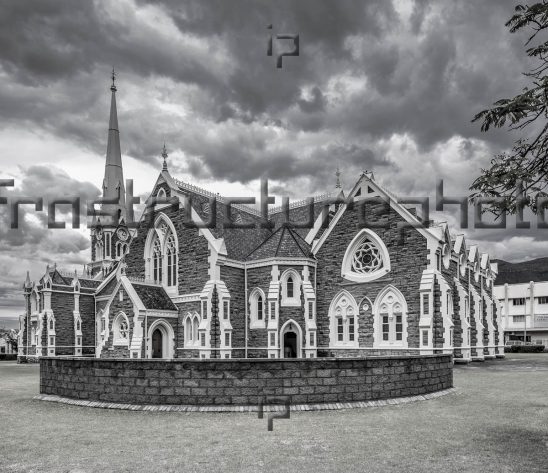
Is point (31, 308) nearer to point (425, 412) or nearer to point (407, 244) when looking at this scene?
point (407, 244)

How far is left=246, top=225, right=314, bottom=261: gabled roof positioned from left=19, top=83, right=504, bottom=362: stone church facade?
91 millimetres

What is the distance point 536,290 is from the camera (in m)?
80.7

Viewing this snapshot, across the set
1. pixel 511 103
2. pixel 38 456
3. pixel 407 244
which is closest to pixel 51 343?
pixel 407 244

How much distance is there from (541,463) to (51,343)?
1660 inches

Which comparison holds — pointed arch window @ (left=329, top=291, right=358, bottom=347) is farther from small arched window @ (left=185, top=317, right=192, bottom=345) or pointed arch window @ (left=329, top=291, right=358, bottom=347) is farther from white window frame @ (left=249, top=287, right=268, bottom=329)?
small arched window @ (left=185, top=317, right=192, bottom=345)

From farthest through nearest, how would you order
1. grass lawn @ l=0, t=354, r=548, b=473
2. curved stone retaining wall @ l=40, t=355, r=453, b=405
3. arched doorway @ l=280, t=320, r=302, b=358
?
arched doorway @ l=280, t=320, r=302, b=358
curved stone retaining wall @ l=40, t=355, r=453, b=405
grass lawn @ l=0, t=354, r=548, b=473

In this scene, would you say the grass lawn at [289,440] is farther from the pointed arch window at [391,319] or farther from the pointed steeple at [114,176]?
the pointed steeple at [114,176]

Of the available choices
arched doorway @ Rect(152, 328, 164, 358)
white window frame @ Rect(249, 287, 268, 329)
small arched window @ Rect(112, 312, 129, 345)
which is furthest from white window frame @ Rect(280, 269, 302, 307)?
small arched window @ Rect(112, 312, 129, 345)

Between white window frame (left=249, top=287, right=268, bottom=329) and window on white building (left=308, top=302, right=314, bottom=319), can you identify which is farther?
white window frame (left=249, top=287, right=268, bottom=329)

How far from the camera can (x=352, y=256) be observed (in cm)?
3247

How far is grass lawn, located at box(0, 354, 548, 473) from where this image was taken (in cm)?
878

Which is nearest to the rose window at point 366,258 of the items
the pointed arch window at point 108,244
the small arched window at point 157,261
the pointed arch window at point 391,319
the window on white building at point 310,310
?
the pointed arch window at point 391,319

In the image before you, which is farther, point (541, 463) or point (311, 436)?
point (311, 436)

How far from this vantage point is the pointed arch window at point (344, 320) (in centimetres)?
3164
